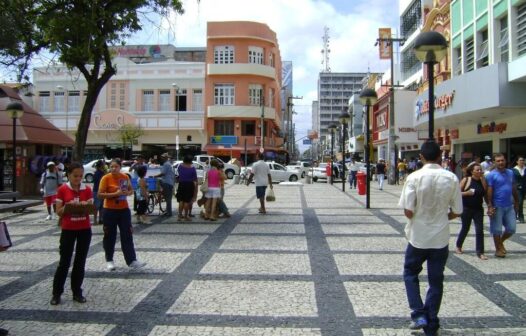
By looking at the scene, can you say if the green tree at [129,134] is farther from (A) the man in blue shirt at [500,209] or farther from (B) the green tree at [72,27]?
(A) the man in blue shirt at [500,209]

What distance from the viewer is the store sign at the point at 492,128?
70.2 ft

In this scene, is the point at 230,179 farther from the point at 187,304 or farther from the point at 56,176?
the point at 187,304

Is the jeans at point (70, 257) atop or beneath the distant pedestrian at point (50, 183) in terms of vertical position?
beneath

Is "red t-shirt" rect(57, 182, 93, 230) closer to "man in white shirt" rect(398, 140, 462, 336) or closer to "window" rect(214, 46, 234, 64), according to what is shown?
"man in white shirt" rect(398, 140, 462, 336)

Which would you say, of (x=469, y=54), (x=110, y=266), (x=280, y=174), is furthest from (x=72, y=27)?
(x=280, y=174)

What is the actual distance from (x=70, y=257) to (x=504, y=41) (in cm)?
1762

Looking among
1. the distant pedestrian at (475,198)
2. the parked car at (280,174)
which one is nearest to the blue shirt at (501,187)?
the distant pedestrian at (475,198)

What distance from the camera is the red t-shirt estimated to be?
603 cm

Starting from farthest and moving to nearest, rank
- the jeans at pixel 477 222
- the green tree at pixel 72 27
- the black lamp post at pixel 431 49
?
the green tree at pixel 72 27
the black lamp post at pixel 431 49
the jeans at pixel 477 222

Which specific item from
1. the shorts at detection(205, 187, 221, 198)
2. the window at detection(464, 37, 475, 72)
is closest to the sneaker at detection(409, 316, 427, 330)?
the shorts at detection(205, 187, 221, 198)

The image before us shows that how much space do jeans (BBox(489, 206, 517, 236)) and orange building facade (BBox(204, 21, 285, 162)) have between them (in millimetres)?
41411

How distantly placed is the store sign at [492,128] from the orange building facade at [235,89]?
2791 cm

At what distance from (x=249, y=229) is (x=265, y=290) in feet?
17.6

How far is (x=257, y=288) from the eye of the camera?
21.5 ft
